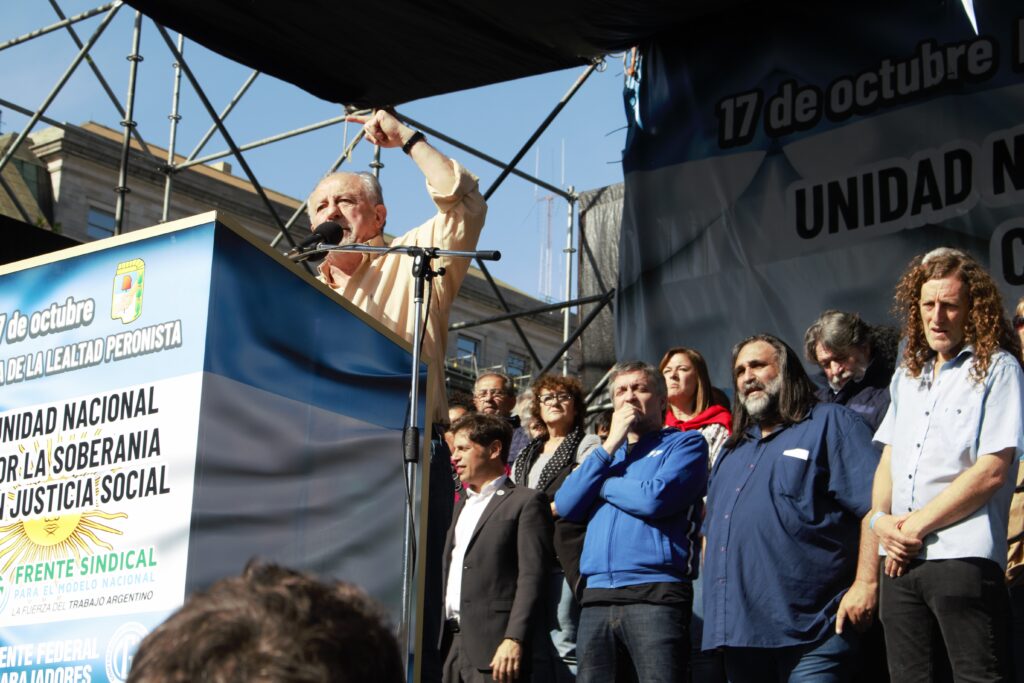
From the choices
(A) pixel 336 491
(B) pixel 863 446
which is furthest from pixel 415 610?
(B) pixel 863 446

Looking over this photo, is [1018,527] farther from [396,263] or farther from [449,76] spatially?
[449,76]

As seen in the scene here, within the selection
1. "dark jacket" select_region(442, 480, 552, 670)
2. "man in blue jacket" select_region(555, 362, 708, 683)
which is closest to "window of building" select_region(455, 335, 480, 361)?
"dark jacket" select_region(442, 480, 552, 670)

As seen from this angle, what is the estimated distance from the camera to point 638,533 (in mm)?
4805

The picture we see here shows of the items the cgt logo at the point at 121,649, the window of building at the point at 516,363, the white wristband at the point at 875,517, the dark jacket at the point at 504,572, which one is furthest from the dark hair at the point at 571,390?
the window of building at the point at 516,363

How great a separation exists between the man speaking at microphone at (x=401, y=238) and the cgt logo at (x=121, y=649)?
1783 mm

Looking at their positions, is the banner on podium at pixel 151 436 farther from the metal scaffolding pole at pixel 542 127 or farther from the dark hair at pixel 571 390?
the metal scaffolding pole at pixel 542 127

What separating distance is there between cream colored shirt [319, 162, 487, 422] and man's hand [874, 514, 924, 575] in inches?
56.2

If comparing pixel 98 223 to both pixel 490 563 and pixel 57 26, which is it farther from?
pixel 490 563

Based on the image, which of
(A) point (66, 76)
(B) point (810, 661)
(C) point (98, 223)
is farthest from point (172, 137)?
(C) point (98, 223)

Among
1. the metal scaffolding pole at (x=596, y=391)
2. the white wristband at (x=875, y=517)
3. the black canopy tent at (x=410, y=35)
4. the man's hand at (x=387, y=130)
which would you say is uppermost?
the black canopy tent at (x=410, y=35)

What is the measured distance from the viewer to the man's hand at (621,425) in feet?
16.4

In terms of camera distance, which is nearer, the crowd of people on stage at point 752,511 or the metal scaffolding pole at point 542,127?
the crowd of people on stage at point 752,511

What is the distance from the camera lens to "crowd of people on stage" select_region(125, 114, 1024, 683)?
3938 millimetres

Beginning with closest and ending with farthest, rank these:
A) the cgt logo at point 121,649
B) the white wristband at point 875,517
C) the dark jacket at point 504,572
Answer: the cgt logo at point 121,649
the white wristband at point 875,517
the dark jacket at point 504,572
